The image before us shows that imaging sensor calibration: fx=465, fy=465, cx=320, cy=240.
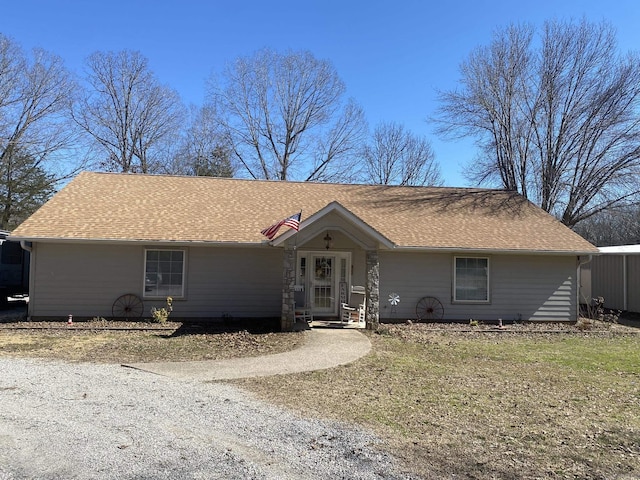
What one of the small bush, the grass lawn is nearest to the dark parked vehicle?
the grass lawn

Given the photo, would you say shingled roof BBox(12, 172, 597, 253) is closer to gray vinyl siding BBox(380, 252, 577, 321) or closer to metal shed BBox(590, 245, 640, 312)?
gray vinyl siding BBox(380, 252, 577, 321)

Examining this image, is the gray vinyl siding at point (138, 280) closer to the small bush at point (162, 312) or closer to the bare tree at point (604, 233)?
the small bush at point (162, 312)

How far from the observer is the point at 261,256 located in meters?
14.4

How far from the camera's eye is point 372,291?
12961 millimetres

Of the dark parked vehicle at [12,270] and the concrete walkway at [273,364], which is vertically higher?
the dark parked vehicle at [12,270]

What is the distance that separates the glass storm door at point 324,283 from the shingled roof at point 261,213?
5.46 feet

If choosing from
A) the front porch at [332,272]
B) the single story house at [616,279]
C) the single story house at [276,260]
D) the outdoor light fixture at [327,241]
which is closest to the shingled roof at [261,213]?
the single story house at [276,260]

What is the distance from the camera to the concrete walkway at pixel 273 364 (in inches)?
314

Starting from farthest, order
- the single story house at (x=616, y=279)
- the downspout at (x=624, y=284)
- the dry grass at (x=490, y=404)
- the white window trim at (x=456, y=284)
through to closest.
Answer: the downspout at (x=624, y=284) → the single story house at (x=616, y=279) → the white window trim at (x=456, y=284) → the dry grass at (x=490, y=404)

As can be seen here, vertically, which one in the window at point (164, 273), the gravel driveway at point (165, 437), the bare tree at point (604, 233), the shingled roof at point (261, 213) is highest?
the bare tree at point (604, 233)

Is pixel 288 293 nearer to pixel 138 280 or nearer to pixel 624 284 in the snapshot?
pixel 138 280

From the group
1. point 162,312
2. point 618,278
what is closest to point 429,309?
point 162,312

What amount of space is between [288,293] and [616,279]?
48.4 feet

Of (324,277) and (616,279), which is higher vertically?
(616,279)
